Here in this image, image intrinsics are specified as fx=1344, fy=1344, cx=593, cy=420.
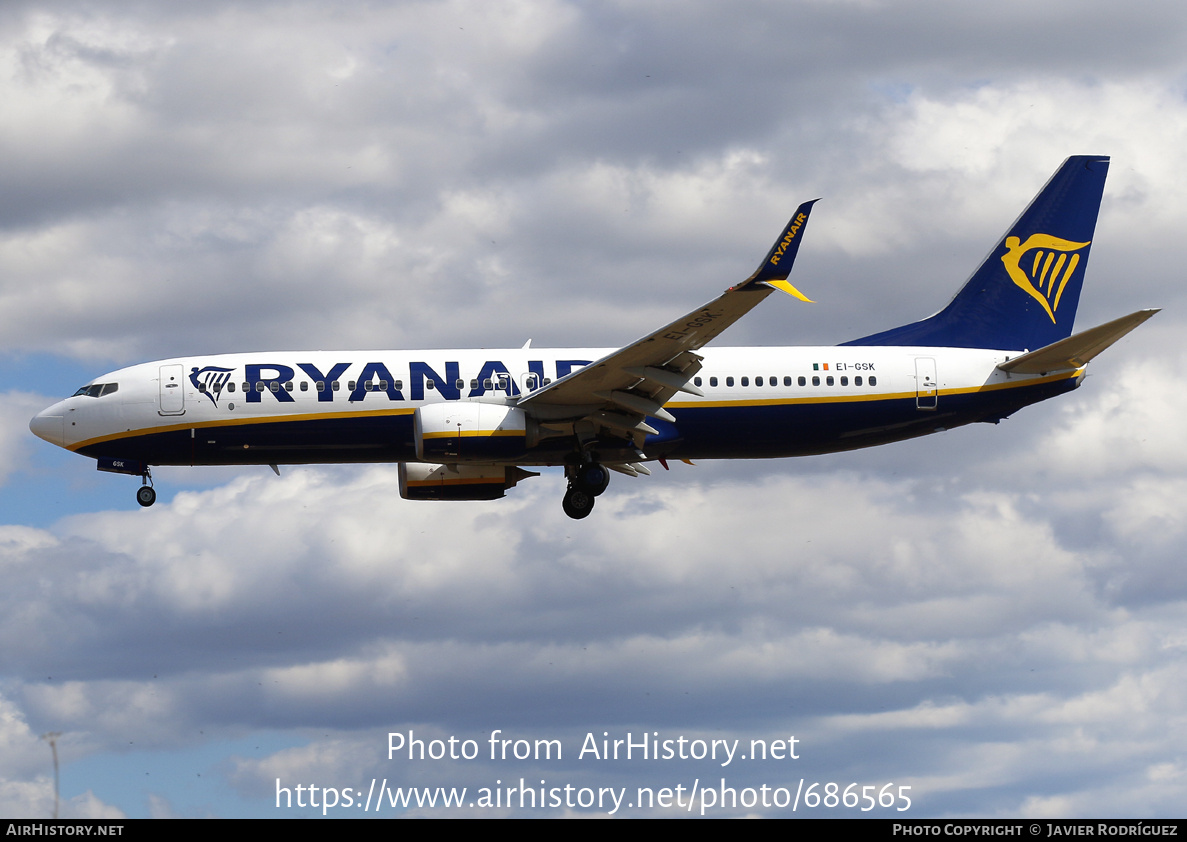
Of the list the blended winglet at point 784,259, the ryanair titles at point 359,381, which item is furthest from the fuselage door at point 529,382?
the blended winglet at point 784,259

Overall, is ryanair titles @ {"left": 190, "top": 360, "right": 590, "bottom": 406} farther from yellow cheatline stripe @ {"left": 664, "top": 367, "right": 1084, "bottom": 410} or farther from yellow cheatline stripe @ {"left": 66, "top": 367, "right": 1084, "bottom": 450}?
yellow cheatline stripe @ {"left": 664, "top": 367, "right": 1084, "bottom": 410}

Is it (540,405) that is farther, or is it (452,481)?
(452,481)

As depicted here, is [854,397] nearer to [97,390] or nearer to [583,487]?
[583,487]

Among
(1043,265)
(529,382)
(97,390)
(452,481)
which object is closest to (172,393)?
(97,390)

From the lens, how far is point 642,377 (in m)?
37.6

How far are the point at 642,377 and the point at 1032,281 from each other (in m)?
16.6

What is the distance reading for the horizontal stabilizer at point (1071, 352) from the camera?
126 ft

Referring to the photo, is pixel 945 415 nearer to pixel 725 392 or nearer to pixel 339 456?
pixel 725 392

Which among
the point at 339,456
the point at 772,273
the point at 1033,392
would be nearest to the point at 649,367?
the point at 772,273

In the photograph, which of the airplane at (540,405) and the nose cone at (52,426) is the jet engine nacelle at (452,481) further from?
the nose cone at (52,426)

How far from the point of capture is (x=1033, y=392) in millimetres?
41875

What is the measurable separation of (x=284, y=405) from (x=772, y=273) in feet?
51.9

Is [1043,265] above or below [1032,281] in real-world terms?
above

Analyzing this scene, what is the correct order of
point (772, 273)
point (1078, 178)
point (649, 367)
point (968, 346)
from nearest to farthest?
point (772, 273) < point (649, 367) < point (968, 346) < point (1078, 178)
